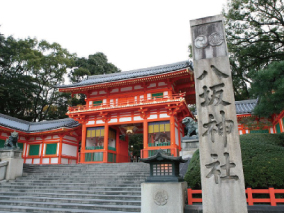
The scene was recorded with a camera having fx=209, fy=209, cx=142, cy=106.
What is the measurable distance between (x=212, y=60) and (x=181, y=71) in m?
10.6

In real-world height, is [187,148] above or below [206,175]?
above

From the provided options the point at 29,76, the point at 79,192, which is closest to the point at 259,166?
the point at 79,192

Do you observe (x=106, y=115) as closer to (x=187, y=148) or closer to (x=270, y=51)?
(x=187, y=148)

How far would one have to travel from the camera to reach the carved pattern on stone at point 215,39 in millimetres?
4414

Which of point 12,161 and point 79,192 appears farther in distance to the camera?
point 12,161

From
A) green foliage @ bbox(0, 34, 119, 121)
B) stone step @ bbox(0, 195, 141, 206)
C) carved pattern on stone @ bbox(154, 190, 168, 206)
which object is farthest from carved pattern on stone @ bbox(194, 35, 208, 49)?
green foliage @ bbox(0, 34, 119, 121)

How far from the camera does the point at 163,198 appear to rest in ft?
16.4

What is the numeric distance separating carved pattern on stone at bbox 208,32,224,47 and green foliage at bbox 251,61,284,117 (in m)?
4.56

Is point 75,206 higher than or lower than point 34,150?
lower

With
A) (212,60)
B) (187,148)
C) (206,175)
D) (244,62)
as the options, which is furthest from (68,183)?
(244,62)

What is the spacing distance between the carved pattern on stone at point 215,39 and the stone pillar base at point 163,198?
10.9 feet

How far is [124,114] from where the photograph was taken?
658 inches

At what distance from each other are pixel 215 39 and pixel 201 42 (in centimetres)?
29

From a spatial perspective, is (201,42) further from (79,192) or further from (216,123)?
(79,192)
